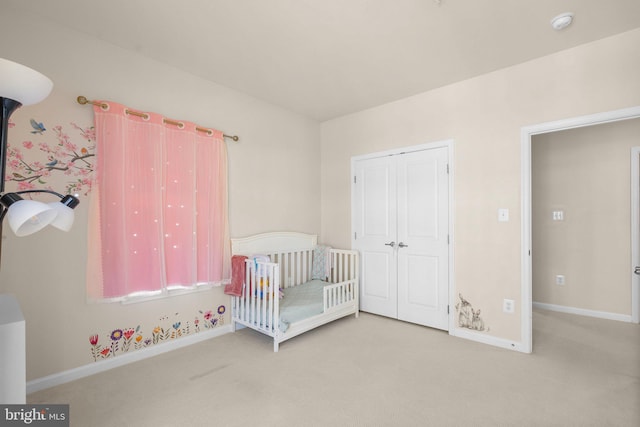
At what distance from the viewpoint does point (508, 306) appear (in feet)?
9.22

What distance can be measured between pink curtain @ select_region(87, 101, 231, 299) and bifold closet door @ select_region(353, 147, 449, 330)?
1.73 metres

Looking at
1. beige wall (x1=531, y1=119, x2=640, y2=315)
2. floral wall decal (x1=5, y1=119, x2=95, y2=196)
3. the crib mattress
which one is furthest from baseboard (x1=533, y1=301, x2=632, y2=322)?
floral wall decal (x1=5, y1=119, x2=95, y2=196)

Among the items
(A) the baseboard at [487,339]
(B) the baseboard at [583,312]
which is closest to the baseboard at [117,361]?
(A) the baseboard at [487,339]

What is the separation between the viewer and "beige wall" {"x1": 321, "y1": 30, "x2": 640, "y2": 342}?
2.41 m

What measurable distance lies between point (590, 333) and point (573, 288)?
895 millimetres

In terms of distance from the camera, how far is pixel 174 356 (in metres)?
2.63

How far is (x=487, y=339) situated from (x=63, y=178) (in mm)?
3791

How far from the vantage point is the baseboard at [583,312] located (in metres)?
3.49

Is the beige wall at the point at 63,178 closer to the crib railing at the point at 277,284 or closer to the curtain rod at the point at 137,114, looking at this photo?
the curtain rod at the point at 137,114

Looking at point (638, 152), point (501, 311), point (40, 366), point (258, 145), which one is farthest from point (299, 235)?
point (638, 152)

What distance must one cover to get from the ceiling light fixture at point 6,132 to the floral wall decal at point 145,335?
1.50 metres

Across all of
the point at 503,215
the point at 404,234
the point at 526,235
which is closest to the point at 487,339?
the point at 526,235

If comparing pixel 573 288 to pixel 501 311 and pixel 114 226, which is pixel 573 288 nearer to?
pixel 501 311

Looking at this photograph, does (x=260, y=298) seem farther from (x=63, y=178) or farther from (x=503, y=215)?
(x=503, y=215)
